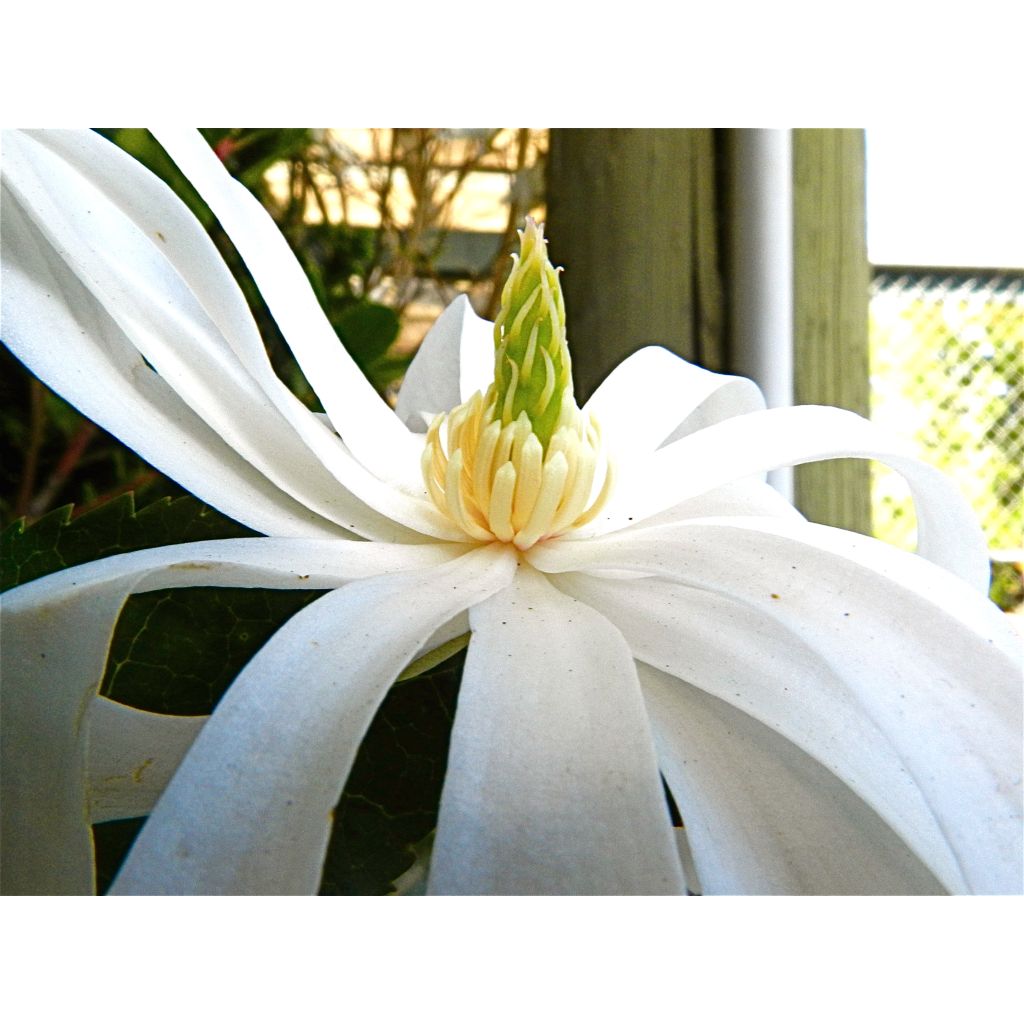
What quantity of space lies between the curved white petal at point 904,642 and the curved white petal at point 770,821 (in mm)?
14

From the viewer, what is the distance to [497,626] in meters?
0.30

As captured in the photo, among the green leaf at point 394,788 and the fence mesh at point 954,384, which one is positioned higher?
the fence mesh at point 954,384

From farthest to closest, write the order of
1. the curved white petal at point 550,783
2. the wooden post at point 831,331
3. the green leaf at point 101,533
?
1. the wooden post at point 831,331
2. the green leaf at point 101,533
3. the curved white petal at point 550,783

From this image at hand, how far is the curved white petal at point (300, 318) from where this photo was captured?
0.36 m

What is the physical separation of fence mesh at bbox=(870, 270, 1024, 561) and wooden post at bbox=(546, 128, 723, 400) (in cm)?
11

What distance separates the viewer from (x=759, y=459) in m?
0.35

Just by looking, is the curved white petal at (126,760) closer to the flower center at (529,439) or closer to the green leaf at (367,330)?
the flower center at (529,439)

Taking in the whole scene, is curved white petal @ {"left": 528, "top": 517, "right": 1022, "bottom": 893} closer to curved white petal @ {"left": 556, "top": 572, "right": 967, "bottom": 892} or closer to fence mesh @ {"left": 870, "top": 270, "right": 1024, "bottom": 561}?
curved white petal @ {"left": 556, "top": 572, "right": 967, "bottom": 892}

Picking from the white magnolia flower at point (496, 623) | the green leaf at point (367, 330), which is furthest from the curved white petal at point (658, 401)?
the green leaf at point (367, 330)

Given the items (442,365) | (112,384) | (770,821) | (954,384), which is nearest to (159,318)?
(112,384)

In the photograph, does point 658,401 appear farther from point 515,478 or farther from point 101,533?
point 101,533

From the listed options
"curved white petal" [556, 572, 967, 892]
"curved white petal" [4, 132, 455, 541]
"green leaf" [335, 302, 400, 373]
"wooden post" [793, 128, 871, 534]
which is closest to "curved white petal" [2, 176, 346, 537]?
"curved white petal" [4, 132, 455, 541]

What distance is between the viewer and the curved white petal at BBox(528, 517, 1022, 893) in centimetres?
28
